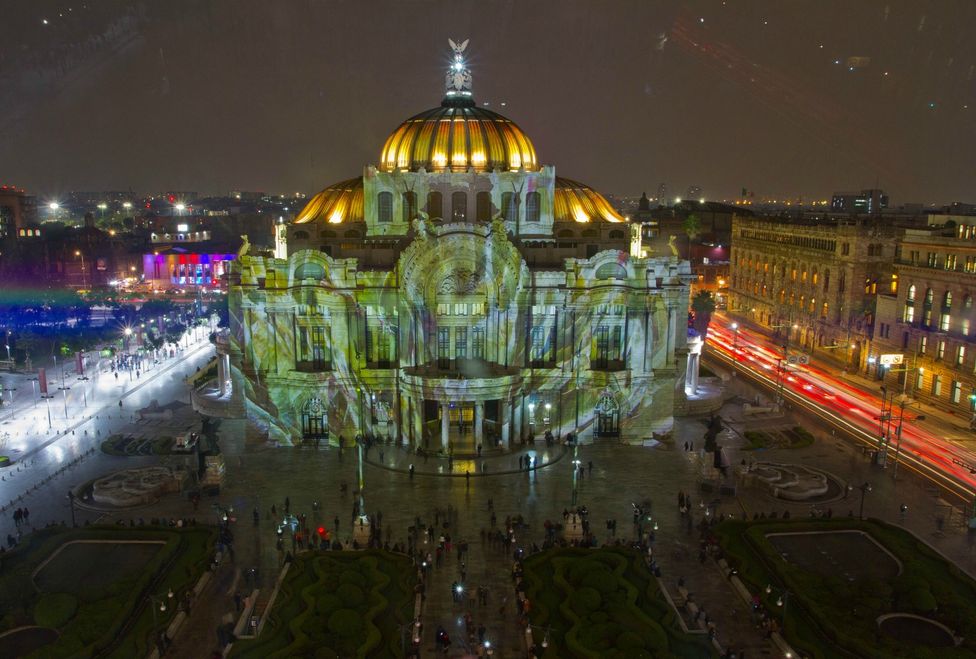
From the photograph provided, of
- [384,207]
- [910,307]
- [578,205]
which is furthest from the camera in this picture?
[910,307]

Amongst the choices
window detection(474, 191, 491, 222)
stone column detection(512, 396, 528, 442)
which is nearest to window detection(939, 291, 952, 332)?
stone column detection(512, 396, 528, 442)

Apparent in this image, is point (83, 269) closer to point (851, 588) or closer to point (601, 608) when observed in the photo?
point (601, 608)

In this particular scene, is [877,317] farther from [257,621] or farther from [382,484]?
[257,621]

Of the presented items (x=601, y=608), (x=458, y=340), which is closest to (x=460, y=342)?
(x=458, y=340)

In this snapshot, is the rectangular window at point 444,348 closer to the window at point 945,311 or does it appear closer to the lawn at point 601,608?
the lawn at point 601,608

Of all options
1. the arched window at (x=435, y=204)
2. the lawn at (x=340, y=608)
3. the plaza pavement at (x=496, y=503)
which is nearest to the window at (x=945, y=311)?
the plaza pavement at (x=496, y=503)

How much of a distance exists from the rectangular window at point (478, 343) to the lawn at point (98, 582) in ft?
75.6

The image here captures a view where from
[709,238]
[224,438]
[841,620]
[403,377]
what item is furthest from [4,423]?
[709,238]

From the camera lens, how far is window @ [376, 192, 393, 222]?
65500mm

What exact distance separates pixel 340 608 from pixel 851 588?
22.6m

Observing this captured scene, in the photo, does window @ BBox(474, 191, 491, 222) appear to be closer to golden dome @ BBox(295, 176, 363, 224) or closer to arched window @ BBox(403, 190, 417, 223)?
arched window @ BBox(403, 190, 417, 223)

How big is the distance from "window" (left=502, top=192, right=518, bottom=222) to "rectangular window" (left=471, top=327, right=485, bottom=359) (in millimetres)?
12132

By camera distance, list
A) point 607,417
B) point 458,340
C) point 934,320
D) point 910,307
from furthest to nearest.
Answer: point 910,307 → point 934,320 → point 607,417 → point 458,340

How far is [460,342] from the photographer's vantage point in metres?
58.2
